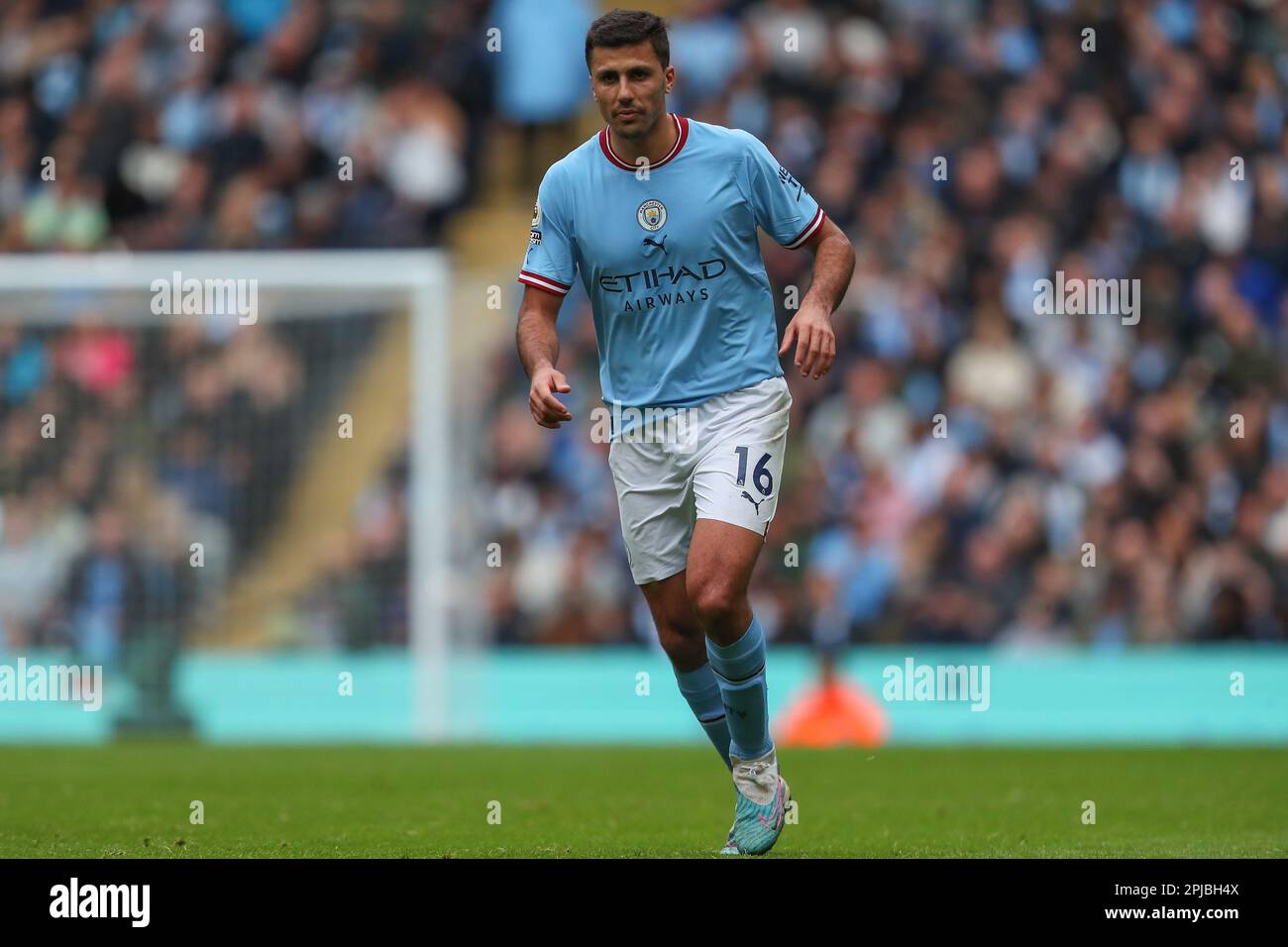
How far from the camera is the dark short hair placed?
24.4 feet

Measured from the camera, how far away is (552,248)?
7.90 meters

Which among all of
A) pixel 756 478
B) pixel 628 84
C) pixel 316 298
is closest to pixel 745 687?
pixel 756 478

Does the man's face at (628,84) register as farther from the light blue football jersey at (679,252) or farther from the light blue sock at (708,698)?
the light blue sock at (708,698)

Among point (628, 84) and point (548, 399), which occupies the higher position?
point (628, 84)

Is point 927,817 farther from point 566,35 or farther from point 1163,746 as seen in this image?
point 566,35

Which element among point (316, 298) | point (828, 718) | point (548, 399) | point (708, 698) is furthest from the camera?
point (316, 298)

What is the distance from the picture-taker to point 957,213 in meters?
19.6

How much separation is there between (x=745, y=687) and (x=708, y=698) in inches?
21.5

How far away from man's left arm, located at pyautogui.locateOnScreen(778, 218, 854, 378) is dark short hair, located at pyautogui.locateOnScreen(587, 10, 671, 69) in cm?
93

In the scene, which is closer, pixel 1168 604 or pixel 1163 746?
pixel 1163 746

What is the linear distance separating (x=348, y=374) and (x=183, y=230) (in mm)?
2808

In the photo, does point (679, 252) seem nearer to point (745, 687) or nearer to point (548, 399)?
point (548, 399)

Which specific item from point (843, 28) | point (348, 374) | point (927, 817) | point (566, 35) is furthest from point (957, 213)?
point (927, 817)

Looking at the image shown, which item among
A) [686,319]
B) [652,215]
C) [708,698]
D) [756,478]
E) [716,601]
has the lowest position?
[708,698]
